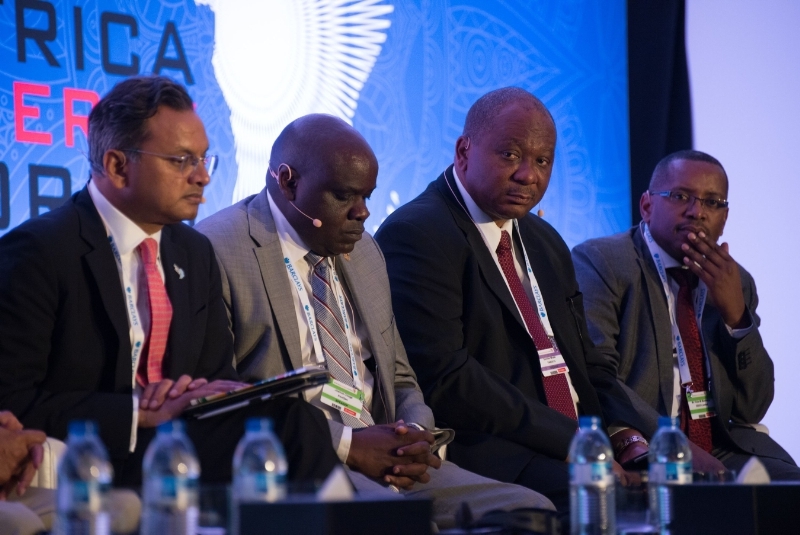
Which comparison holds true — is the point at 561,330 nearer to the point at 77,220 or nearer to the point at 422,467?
the point at 422,467

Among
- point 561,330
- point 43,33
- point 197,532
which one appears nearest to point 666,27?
point 561,330

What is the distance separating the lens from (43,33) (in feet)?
13.8

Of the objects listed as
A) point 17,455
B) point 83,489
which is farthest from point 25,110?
point 83,489

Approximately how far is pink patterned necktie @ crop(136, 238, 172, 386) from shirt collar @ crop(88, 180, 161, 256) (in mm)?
49

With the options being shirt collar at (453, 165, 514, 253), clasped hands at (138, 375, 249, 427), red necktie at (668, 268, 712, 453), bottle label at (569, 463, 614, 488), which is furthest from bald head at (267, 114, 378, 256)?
red necktie at (668, 268, 712, 453)

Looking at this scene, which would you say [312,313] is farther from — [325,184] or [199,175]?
[199,175]

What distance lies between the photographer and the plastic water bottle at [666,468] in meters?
2.49

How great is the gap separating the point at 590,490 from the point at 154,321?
1391 millimetres

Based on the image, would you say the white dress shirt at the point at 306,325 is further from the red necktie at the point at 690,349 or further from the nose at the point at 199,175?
the red necktie at the point at 690,349

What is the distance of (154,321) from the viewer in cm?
313

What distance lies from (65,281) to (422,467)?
1295 mm

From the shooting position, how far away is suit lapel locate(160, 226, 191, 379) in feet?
10.4

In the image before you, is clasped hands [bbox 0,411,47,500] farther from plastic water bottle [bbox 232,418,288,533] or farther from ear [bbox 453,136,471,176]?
ear [bbox 453,136,471,176]

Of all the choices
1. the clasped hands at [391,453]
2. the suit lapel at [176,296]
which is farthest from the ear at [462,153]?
the suit lapel at [176,296]
